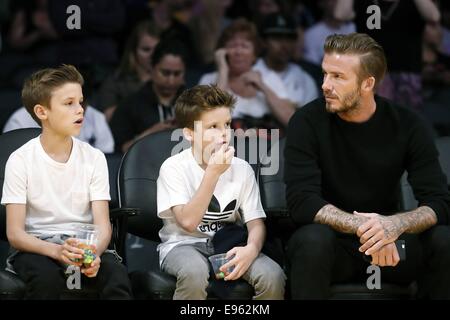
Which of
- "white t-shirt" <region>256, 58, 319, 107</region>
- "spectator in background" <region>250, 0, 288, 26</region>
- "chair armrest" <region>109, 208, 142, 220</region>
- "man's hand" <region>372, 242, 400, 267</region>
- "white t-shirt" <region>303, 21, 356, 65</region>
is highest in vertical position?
"spectator in background" <region>250, 0, 288, 26</region>

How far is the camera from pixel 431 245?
14.8 ft

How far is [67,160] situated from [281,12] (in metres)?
3.36

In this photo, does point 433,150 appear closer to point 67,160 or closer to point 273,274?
point 273,274

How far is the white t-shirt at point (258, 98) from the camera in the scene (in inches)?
266

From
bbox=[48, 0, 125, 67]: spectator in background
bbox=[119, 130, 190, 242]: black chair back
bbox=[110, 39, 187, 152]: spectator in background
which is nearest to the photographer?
bbox=[119, 130, 190, 242]: black chair back

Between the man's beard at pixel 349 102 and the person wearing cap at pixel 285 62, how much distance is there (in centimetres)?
241

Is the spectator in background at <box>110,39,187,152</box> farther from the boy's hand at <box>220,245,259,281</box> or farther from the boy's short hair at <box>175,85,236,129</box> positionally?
the boy's hand at <box>220,245,259,281</box>

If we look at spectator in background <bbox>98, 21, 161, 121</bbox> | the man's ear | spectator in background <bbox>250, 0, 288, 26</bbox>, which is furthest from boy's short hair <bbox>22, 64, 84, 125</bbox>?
spectator in background <bbox>250, 0, 288, 26</bbox>

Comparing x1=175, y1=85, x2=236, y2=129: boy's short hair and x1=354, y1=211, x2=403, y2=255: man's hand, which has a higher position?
x1=175, y1=85, x2=236, y2=129: boy's short hair

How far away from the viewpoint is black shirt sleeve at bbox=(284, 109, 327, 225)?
4.60 metres

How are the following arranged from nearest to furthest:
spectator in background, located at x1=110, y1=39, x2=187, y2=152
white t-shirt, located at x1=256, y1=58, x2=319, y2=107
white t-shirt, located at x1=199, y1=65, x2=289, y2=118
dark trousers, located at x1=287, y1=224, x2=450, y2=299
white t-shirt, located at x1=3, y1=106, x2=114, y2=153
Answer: dark trousers, located at x1=287, y1=224, x2=450, y2=299 < white t-shirt, located at x1=3, y1=106, x2=114, y2=153 < spectator in background, located at x1=110, y1=39, x2=187, y2=152 < white t-shirt, located at x1=199, y1=65, x2=289, y2=118 < white t-shirt, located at x1=256, y1=58, x2=319, y2=107

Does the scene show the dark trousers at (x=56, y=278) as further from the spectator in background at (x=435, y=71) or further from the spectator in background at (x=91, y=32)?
the spectator in background at (x=435, y=71)

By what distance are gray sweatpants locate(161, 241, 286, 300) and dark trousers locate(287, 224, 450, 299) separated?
9 cm

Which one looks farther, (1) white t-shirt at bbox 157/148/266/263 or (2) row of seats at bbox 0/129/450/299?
(1) white t-shirt at bbox 157/148/266/263
